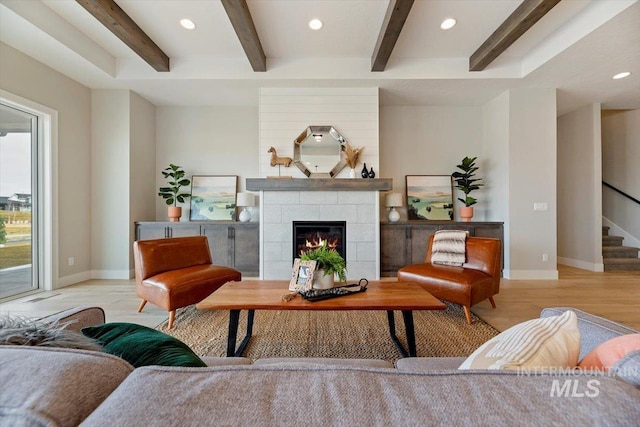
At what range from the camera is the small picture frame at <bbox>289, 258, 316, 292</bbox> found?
195cm

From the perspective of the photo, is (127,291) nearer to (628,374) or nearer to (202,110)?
(202,110)

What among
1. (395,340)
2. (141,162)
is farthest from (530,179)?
(141,162)

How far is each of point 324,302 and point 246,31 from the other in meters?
2.85

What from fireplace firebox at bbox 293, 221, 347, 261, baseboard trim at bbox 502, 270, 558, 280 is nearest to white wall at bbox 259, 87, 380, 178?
fireplace firebox at bbox 293, 221, 347, 261

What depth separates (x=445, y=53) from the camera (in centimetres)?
355

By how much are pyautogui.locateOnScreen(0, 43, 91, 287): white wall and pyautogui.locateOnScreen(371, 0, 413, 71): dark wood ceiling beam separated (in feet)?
13.6

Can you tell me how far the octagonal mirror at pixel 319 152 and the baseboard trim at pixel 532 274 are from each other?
3036 mm

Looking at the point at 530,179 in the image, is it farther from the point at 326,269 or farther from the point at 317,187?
the point at 326,269

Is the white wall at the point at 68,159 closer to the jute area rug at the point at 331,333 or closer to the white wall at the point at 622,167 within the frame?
the jute area rug at the point at 331,333

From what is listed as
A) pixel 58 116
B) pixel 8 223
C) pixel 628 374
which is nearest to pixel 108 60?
pixel 58 116

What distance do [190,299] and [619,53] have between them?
5.35 m

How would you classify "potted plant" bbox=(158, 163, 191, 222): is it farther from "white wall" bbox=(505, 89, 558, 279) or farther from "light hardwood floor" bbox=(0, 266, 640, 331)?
"white wall" bbox=(505, 89, 558, 279)

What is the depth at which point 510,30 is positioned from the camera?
2850mm

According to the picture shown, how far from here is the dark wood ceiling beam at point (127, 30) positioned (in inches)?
101
